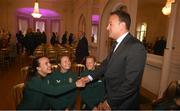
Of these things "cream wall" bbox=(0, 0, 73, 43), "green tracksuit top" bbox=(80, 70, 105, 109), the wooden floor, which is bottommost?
the wooden floor

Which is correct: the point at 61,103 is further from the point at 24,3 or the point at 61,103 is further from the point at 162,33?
the point at 24,3

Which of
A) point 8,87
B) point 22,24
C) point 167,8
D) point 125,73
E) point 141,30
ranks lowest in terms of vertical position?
point 8,87

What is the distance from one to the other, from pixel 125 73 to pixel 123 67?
0.07 m

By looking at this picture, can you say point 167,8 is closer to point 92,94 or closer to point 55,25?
point 92,94

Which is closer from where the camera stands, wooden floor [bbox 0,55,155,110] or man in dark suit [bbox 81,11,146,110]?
man in dark suit [bbox 81,11,146,110]

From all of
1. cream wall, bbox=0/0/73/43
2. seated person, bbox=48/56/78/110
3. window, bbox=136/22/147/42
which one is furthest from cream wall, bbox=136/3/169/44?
cream wall, bbox=0/0/73/43

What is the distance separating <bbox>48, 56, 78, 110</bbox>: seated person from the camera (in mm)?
2492

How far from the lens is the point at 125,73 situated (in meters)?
1.74

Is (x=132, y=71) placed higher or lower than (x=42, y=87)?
higher

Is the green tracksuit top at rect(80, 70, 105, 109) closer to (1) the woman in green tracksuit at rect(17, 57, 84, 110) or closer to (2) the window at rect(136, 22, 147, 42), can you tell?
(1) the woman in green tracksuit at rect(17, 57, 84, 110)

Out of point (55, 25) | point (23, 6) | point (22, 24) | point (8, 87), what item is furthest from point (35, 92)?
point (55, 25)

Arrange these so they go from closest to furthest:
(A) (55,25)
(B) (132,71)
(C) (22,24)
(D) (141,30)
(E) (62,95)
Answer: (B) (132,71), (E) (62,95), (D) (141,30), (C) (22,24), (A) (55,25)

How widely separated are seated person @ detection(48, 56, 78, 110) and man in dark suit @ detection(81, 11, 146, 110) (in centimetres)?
75

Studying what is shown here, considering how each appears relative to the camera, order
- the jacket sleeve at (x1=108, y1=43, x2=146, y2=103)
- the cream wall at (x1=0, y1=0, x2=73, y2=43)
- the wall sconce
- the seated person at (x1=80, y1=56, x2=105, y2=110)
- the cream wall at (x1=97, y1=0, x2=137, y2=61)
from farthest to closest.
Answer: the cream wall at (x1=0, y1=0, x2=73, y2=43) < the cream wall at (x1=97, y1=0, x2=137, y2=61) < the wall sconce < the seated person at (x1=80, y1=56, x2=105, y2=110) < the jacket sleeve at (x1=108, y1=43, x2=146, y2=103)
